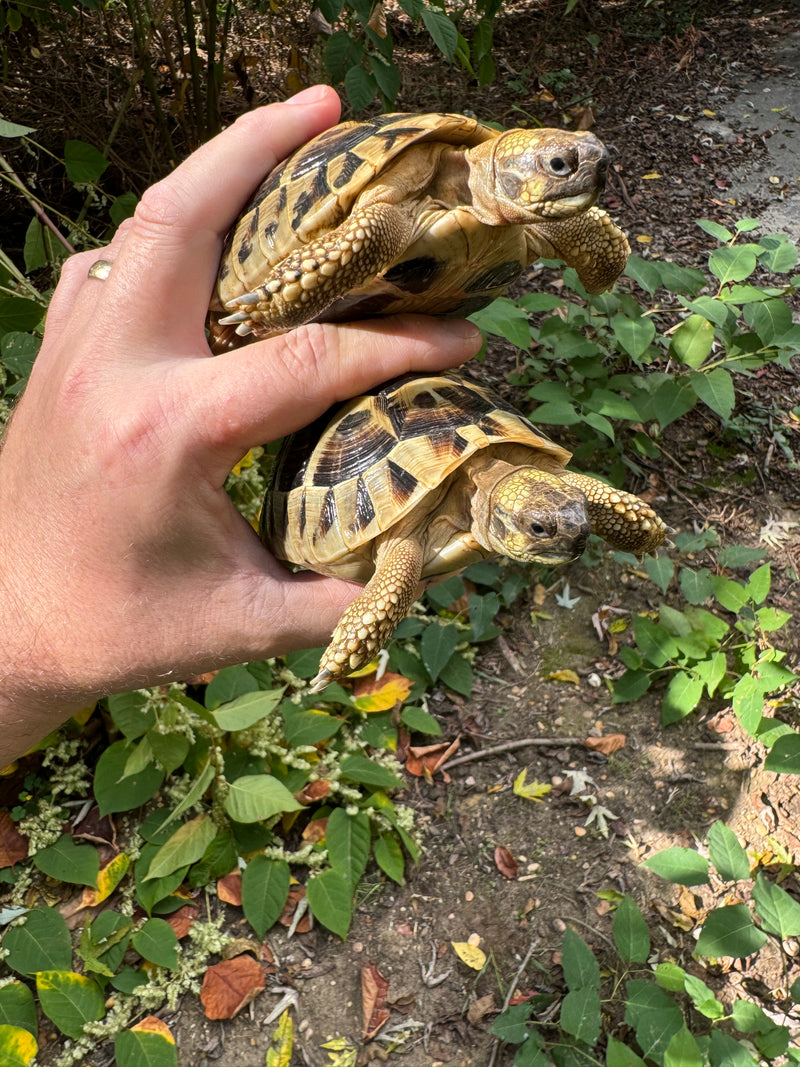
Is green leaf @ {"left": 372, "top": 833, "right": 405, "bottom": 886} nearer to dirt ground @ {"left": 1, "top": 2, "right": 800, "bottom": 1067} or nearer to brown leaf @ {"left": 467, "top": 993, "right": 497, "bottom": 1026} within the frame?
dirt ground @ {"left": 1, "top": 2, "right": 800, "bottom": 1067}

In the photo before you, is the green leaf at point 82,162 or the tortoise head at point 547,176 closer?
the tortoise head at point 547,176

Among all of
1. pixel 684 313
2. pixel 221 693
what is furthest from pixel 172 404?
pixel 684 313

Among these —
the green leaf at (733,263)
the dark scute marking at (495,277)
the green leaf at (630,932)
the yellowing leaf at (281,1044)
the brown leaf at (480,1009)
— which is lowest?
the brown leaf at (480,1009)

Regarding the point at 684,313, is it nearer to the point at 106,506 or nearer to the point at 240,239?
the point at 240,239

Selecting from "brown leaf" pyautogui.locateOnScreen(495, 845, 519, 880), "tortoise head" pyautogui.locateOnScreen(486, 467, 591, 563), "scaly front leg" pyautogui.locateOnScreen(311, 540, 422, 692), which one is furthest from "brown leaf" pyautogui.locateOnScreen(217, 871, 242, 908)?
"tortoise head" pyautogui.locateOnScreen(486, 467, 591, 563)

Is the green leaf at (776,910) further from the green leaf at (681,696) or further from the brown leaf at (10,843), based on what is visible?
the brown leaf at (10,843)

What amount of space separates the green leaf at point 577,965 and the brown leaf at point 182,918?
3.18ft

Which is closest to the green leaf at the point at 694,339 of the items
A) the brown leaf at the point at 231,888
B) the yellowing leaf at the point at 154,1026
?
the brown leaf at the point at 231,888

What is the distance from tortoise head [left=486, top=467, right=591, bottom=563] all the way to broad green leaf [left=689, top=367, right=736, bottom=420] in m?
1.40

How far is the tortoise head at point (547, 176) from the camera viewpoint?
1380 millimetres

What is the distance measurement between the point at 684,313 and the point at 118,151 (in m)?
2.70

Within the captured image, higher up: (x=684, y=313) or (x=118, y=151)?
(x=118, y=151)

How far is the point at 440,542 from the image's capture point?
1.60 meters

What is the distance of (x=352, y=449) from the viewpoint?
1.50 m
